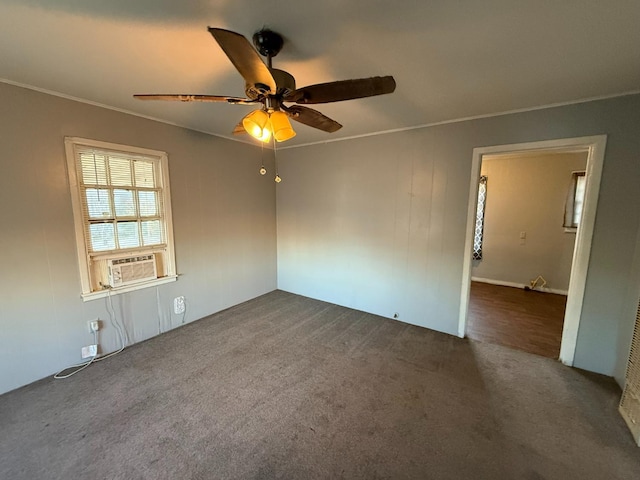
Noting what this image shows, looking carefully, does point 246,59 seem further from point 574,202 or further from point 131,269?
point 574,202

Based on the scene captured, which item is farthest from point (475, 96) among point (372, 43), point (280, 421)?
point (280, 421)

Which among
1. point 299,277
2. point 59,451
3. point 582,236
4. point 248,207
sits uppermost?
point 248,207

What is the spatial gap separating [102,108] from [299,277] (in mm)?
3121

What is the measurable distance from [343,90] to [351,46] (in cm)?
34

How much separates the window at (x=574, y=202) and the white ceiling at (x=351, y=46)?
2948 millimetres

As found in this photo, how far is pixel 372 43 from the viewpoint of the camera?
57.2 inches

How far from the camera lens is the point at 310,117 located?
5.91 ft

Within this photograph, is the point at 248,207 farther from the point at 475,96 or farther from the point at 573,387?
the point at 573,387

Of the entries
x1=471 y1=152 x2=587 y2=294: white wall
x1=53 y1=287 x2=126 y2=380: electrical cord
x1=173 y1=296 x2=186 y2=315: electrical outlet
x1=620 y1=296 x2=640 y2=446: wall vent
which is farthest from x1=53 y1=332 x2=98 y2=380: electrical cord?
x1=471 y1=152 x2=587 y2=294: white wall

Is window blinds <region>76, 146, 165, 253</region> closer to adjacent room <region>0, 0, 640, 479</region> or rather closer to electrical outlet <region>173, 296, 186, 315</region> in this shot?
adjacent room <region>0, 0, 640, 479</region>

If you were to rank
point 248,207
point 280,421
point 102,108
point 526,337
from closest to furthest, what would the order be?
point 280,421
point 102,108
point 526,337
point 248,207

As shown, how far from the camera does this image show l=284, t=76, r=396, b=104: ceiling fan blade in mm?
1306

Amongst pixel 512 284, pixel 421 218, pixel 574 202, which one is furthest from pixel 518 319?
pixel 574 202

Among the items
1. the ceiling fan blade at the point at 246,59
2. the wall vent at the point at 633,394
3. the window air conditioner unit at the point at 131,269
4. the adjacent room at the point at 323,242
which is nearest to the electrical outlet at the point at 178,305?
the adjacent room at the point at 323,242
